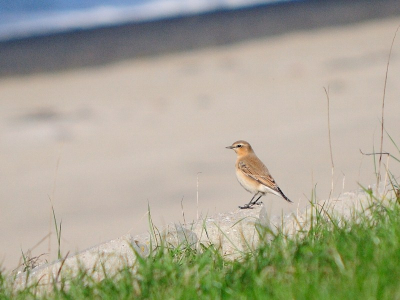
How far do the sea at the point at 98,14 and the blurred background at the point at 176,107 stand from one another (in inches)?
3.8

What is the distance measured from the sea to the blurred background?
0.10 meters

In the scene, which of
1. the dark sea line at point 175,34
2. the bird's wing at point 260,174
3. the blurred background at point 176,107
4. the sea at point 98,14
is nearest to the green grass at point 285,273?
the bird's wing at point 260,174

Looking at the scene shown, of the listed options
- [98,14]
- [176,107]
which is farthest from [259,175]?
[98,14]

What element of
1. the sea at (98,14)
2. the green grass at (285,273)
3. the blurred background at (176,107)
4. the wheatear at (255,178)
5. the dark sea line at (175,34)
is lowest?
the green grass at (285,273)

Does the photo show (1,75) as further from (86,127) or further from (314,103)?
(314,103)

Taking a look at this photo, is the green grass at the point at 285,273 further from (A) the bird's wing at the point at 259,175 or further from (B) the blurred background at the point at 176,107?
(B) the blurred background at the point at 176,107

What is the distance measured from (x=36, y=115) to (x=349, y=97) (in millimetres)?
7630

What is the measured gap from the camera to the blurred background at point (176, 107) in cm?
1276

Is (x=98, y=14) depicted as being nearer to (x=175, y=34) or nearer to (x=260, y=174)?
(x=175, y=34)

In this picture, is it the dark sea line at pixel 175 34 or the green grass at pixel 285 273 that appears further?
the dark sea line at pixel 175 34

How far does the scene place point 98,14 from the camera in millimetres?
24438

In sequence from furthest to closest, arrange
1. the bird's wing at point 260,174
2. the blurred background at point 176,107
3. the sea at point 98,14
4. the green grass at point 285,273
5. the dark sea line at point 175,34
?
the sea at point 98,14, the dark sea line at point 175,34, the blurred background at point 176,107, the bird's wing at point 260,174, the green grass at point 285,273

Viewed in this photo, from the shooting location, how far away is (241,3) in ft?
71.0

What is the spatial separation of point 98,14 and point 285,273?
868 inches
